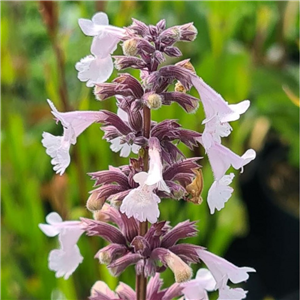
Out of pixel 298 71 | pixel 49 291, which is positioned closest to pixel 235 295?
pixel 49 291

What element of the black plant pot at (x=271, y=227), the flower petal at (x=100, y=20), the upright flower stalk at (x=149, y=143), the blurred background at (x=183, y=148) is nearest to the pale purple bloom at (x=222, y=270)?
the upright flower stalk at (x=149, y=143)

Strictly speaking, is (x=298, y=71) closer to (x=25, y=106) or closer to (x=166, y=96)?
(x=25, y=106)

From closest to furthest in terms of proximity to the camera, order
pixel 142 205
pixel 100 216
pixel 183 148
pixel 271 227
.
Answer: pixel 142 205, pixel 100 216, pixel 183 148, pixel 271 227

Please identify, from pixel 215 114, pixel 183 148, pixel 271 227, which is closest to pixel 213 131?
pixel 215 114

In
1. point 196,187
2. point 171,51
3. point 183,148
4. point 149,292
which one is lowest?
point 183,148

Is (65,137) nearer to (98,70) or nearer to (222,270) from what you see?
(98,70)

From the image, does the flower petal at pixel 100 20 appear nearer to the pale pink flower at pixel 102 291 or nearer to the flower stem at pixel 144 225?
the flower stem at pixel 144 225
